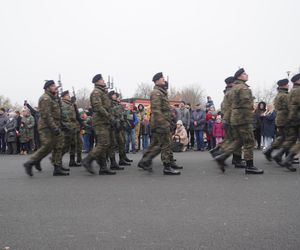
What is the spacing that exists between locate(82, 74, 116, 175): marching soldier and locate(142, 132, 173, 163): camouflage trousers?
0.97 m

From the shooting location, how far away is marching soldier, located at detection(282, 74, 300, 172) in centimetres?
728

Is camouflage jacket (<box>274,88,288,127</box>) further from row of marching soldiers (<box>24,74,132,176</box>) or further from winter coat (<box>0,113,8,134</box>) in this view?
winter coat (<box>0,113,8,134</box>)

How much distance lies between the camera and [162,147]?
7.32 m

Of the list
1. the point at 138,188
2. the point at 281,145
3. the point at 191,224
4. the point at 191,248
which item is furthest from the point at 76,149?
the point at 191,248

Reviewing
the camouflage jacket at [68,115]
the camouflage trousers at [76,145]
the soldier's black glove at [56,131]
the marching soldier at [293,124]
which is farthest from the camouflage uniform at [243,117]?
the camouflage trousers at [76,145]

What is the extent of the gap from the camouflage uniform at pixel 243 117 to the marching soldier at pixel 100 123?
267cm

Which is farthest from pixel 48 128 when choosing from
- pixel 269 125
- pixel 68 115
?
pixel 269 125

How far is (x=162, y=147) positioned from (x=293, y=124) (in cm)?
309

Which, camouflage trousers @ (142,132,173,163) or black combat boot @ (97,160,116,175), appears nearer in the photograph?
camouflage trousers @ (142,132,173,163)

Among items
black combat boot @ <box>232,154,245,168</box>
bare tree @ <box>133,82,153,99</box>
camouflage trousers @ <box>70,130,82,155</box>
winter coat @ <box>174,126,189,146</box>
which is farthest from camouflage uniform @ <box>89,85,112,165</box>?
bare tree @ <box>133,82,153,99</box>

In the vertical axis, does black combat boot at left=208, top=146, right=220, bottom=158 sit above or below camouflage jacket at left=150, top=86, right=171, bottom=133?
below

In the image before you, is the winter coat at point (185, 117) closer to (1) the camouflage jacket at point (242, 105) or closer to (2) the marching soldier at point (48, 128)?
A: (1) the camouflage jacket at point (242, 105)

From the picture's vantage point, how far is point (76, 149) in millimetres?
9695

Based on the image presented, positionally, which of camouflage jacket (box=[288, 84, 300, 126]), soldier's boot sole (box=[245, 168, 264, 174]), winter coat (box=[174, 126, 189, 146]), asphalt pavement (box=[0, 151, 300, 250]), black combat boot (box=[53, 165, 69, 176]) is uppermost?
camouflage jacket (box=[288, 84, 300, 126])
